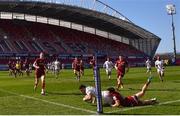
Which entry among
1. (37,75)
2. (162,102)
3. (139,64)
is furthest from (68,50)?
(162,102)

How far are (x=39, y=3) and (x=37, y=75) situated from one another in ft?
173

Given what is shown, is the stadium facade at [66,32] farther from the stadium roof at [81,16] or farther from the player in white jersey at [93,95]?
the player in white jersey at [93,95]

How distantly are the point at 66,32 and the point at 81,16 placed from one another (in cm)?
778

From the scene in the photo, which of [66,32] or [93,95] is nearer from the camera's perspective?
[93,95]

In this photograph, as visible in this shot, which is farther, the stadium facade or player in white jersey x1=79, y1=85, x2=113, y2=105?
the stadium facade

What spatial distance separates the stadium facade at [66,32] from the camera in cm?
7569

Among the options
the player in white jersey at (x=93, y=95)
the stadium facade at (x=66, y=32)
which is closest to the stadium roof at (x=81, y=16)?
the stadium facade at (x=66, y=32)

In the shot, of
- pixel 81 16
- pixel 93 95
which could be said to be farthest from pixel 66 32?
pixel 93 95

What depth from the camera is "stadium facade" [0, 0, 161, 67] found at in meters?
75.7

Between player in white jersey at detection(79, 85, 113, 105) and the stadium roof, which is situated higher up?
the stadium roof

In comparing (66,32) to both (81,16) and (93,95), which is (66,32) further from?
(93,95)

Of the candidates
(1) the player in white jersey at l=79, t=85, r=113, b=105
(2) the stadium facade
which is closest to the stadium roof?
(2) the stadium facade

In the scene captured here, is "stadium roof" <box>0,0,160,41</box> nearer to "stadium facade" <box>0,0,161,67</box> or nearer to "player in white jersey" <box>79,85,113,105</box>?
"stadium facade" <box>0,0,161,67</box>

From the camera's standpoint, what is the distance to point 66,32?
89688mm
